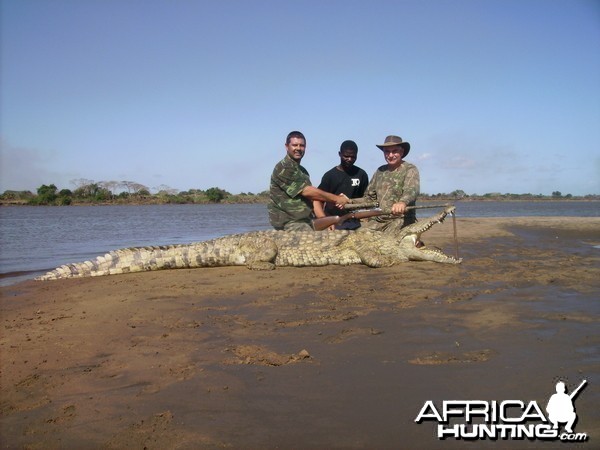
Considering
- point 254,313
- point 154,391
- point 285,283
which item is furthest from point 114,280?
point 154,391

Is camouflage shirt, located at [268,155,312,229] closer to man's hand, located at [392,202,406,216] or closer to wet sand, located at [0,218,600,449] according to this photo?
man's hand, located at [392,202,406,216]

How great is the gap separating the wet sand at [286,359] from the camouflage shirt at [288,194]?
Result: 102 inches

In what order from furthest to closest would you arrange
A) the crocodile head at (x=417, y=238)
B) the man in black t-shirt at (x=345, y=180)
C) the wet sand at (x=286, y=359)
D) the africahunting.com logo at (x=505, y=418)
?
1. the man in black t-shirt at (x=345, y=180)
2. the crocodile head at (x=417, y=238)
3. the wet sand at (x=286, y=359)
4. the africahunting.com logo at (x=505, y=418)

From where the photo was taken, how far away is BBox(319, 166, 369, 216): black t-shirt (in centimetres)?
847

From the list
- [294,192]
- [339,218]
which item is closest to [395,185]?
[339,218]

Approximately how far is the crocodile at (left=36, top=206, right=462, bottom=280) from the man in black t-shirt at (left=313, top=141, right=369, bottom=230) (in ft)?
3.40

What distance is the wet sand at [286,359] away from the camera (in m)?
2.25

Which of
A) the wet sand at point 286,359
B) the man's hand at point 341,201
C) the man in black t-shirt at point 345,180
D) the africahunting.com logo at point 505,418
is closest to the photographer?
the africahunting.com logo at point 505,418

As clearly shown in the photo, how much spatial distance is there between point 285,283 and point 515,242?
721 centimetres

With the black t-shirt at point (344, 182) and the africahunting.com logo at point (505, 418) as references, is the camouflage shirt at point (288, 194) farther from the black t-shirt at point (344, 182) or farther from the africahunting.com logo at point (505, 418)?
the africahunting.com logo at point (505, 418)

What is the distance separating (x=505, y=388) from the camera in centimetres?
253

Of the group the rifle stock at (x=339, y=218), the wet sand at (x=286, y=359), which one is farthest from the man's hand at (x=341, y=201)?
the wet sand at (x=286, y=359)

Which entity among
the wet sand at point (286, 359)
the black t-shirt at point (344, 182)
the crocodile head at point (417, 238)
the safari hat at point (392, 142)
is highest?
the safari hat at point (392, 142)

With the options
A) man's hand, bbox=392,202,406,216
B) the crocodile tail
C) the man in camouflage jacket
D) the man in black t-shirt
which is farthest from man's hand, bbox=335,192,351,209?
the crocodile tail
